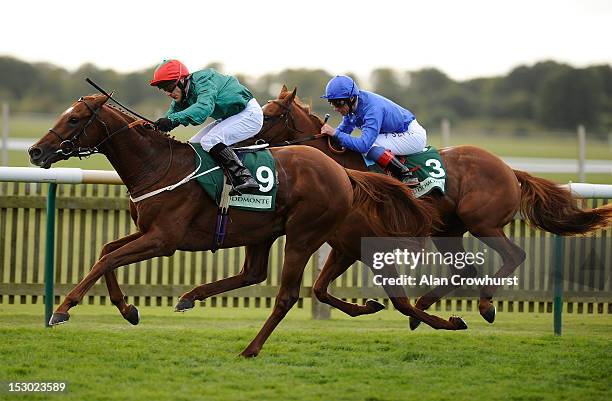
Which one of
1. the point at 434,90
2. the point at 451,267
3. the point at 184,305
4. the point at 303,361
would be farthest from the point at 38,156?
the point at 434,90

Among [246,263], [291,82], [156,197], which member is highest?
[291,82]

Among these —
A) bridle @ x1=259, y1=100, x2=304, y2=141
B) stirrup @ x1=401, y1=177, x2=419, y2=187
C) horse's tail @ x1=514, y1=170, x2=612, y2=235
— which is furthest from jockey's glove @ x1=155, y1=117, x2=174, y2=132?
horse's tail @ x1=514, y1=170, x2=612, y2=235

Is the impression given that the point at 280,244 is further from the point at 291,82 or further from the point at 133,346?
the point at 291,82

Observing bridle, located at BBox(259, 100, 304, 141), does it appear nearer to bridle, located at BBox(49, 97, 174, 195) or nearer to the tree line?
bridle, located at BBox(49, 97, 174, 195)

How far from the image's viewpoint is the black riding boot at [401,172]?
7.59 metres

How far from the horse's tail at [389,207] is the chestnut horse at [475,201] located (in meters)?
0.37

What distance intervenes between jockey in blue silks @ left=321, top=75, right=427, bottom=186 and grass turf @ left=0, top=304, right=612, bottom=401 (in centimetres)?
136

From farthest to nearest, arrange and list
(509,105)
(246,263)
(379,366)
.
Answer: (509,105) < (246,263) < (379,366)

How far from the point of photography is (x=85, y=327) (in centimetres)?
770

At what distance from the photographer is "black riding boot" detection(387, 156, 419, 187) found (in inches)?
299

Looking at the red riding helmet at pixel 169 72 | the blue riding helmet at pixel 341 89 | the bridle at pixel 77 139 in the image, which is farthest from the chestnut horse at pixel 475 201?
the bridle at pixel 77 139

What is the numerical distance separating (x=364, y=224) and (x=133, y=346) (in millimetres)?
1867

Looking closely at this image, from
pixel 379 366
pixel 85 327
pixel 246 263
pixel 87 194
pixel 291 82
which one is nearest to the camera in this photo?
pixel 379 366

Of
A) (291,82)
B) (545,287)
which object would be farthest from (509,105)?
(545,287)
